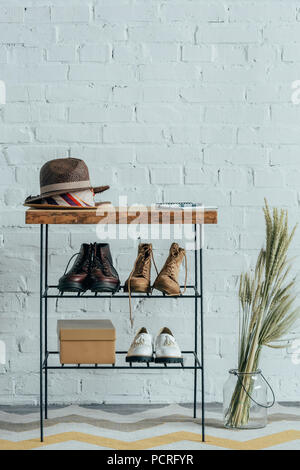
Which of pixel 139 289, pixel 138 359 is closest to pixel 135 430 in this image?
pixel 138 359

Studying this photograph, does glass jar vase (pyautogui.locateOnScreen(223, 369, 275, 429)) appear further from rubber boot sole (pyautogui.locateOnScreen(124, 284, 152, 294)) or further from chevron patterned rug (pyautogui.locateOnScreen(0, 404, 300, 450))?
rubber boot sole (pyautogui.locateOnScreen(124, 284, 152, 294))

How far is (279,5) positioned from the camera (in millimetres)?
3203

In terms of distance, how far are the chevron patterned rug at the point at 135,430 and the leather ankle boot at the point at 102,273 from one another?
59cm

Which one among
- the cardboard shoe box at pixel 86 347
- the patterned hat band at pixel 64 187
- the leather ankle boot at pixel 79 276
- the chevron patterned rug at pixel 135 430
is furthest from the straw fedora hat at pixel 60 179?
the chevron patterned rug at pixel 135 430

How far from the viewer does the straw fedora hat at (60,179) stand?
Answer: 2727 millimetres

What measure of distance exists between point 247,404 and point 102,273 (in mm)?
830

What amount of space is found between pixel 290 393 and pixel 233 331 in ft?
1.32

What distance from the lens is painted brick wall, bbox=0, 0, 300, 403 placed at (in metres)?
3.19

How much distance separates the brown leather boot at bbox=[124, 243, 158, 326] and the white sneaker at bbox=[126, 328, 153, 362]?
0.34ft

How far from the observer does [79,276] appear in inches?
109

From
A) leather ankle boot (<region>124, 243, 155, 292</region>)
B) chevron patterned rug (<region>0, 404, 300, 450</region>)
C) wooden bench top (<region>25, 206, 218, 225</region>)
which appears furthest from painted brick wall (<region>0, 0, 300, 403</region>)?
wooden bench top (<region>25, 206, 218, 225</region>)

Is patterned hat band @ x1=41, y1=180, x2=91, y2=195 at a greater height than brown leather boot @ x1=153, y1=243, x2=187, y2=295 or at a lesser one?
greater

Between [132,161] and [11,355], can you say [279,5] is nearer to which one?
[132,161]

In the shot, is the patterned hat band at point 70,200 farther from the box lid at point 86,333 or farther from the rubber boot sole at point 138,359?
the rubber boot sole at point 138,359
